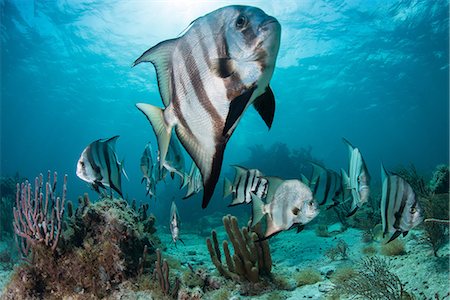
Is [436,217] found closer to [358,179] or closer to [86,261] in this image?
[358,179]

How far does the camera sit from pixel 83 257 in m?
4.82

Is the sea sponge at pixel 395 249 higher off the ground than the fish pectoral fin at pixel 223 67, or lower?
lower

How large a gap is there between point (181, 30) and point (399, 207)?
23.5 feet

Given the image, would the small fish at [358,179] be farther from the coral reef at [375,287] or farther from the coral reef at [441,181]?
the coral reef at [441,181]

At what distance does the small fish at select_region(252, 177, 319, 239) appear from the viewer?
3.34m

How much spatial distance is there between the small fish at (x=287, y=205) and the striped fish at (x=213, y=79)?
233 centimetres

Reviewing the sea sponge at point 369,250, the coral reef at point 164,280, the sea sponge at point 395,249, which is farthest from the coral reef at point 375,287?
the coral reef at point 164,280

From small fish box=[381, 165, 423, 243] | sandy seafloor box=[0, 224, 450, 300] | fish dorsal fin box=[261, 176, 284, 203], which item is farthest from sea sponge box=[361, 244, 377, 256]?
fish dorsal fin box=[261, 176, 284, 203]

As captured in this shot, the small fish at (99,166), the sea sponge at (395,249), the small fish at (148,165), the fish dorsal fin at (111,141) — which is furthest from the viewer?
the sea sponge at (395,249)

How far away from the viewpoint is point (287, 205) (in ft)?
11.1

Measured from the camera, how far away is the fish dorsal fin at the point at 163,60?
1.23 m

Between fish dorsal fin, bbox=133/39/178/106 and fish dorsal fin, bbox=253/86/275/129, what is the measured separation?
0.38 metres

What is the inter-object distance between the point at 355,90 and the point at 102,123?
43.1m

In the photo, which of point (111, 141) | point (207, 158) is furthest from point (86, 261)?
point (207, 158)
